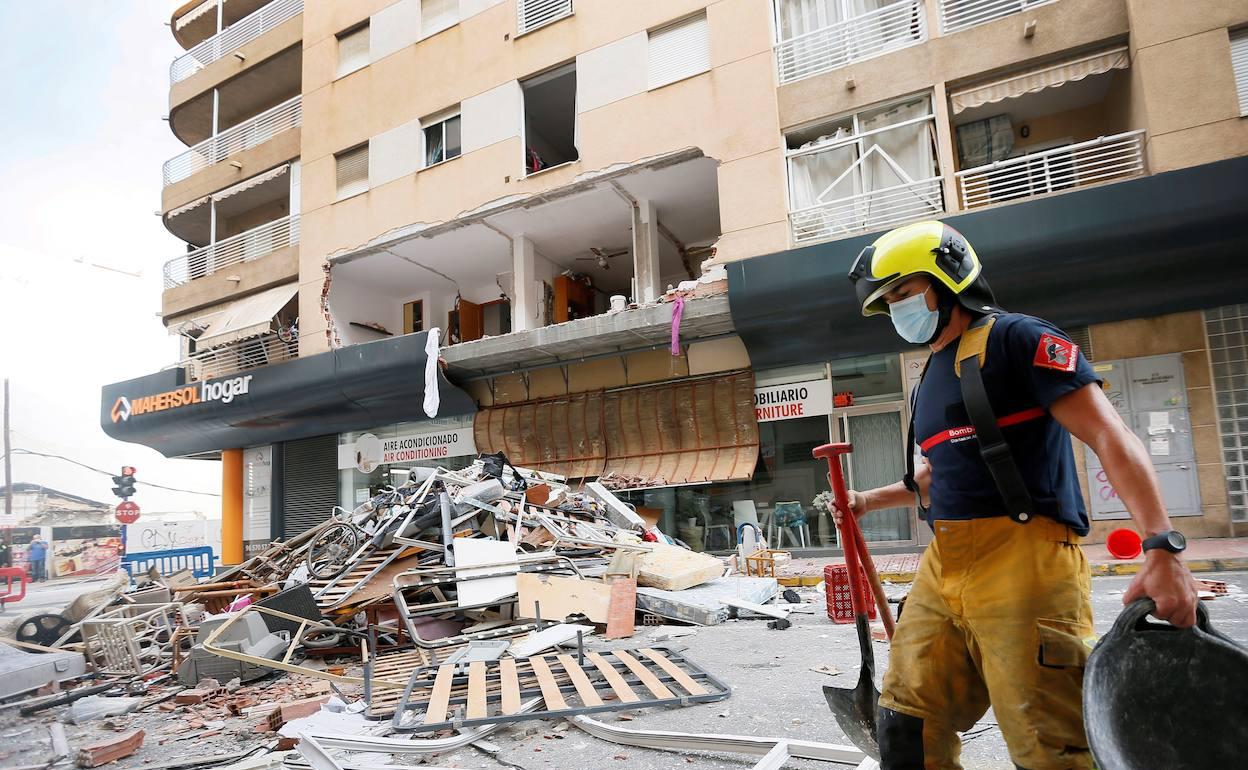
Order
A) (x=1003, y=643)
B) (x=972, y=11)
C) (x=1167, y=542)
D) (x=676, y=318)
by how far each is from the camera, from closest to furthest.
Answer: (x=1167, y=542), (x=1003, y=643), (x=972, y=11), (x=676, y=318)

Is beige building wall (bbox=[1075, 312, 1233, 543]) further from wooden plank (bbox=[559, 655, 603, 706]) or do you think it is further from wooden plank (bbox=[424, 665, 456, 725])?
wooden plank (bbox=[424, 665, 456, 725])

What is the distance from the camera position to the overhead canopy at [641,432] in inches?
520

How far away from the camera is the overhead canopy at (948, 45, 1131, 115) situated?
10.5 m

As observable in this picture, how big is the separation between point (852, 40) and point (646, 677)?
11932mm

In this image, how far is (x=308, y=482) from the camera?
20000 millimetres

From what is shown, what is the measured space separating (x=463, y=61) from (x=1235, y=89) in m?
14.6

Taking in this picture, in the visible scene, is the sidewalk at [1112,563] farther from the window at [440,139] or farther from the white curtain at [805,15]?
the window at [440,139]

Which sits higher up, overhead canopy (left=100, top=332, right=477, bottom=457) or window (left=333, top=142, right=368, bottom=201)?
window (left=333, top=142, right=368, bottom=201)

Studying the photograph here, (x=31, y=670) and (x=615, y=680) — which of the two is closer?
(x=615, y=680)

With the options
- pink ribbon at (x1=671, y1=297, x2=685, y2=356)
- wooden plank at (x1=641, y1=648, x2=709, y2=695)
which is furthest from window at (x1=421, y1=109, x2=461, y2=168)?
wooden plank at (x1=641, y1=648, x2=709, y2=695)

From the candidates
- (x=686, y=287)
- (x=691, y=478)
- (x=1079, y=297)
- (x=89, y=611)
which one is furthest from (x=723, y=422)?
(x=89, y=611)

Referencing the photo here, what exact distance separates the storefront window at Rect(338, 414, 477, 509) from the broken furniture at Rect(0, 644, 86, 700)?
35.1 ft

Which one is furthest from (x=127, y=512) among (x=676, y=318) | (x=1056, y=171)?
(x=1056, y=171)

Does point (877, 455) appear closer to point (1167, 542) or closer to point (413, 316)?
point (1167, 542)
